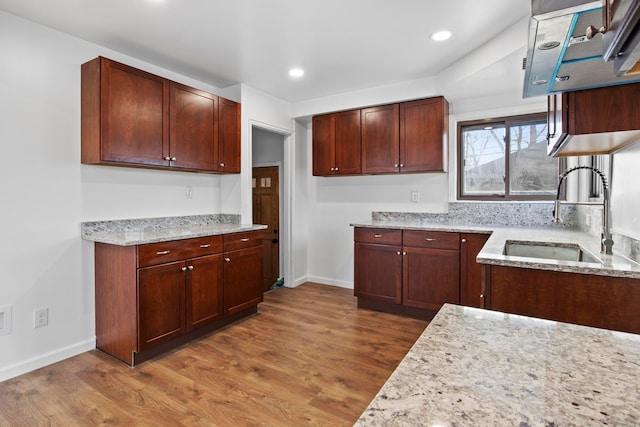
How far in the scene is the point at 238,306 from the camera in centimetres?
320

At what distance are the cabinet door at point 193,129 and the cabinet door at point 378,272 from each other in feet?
6.13

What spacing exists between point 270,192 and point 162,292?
2576 millimetres

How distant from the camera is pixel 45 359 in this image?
94.7 inches

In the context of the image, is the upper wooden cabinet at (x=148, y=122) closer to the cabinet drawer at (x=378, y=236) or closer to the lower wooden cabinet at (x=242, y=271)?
the lower wooden cabinet at (x=242, y=271)

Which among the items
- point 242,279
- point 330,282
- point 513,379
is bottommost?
point 330,282

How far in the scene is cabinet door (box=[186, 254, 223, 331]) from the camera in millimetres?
2730

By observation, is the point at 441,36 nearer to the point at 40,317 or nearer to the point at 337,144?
the point at 337,144

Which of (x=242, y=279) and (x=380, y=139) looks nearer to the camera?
(x=242, y=279)

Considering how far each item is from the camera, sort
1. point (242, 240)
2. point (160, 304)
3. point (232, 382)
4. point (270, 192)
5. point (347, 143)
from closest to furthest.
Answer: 1. point (232, 382)
2. point (160, 304)
3. point (242, 240)
4. point (347, 143)
5. point (270, 192)

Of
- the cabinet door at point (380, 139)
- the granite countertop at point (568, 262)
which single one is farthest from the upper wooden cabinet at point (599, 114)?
the cabinet door at point (380, 139)

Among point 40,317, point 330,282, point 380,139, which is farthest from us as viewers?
point 330,282

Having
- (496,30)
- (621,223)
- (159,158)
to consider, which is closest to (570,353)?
(621,223)

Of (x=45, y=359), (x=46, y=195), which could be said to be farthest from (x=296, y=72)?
(x=45, y=359)

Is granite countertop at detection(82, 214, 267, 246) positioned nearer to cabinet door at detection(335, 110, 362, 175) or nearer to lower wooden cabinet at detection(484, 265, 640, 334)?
cabinet door at detection(335, 110, 362, 175)
